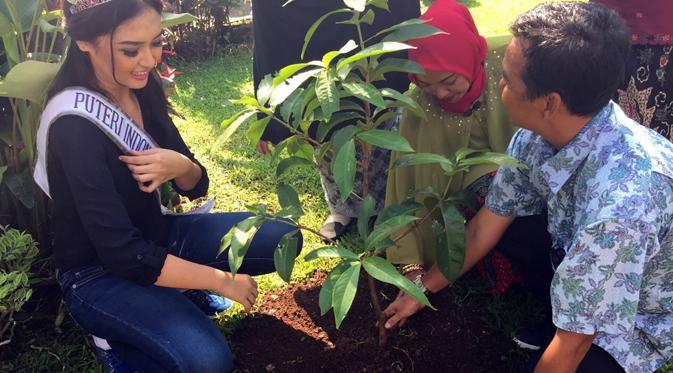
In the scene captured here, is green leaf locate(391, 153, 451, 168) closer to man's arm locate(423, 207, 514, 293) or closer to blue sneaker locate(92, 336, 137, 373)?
man's arm locate(423, 207, 514, 293)

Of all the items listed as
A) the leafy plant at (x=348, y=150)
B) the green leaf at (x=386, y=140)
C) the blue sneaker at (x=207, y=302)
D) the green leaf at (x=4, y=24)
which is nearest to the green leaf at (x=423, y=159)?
the leafy plant at (x=348, y=150)

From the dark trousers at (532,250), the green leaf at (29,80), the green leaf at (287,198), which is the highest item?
the green leaf at (29,80)

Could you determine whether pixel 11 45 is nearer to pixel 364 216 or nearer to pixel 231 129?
pixel 231 129

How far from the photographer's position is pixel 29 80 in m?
1.72

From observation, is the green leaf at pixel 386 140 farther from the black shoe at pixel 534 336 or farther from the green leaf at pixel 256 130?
the black shoe at pixel 534 336

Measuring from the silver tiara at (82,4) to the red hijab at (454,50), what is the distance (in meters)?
0.91

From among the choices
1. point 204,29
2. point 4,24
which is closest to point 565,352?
point 4,24

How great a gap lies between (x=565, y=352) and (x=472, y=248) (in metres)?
0.49

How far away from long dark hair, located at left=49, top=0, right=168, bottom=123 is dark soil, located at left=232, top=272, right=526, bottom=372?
953mm

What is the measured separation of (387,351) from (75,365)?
3.43 feet

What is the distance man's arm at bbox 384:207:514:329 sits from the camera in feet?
6.07

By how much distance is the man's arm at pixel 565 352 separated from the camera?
1440mm

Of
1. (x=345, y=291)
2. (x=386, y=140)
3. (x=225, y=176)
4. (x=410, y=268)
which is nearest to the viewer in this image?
(x=345, y=291)

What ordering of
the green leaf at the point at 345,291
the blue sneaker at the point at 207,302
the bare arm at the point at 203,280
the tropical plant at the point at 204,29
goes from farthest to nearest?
the tropical plant at the point at 204,29, the blue sneaker at the point at 207,302, the bare arm at the point at 203,280, the green leaf at the point at 345,291
